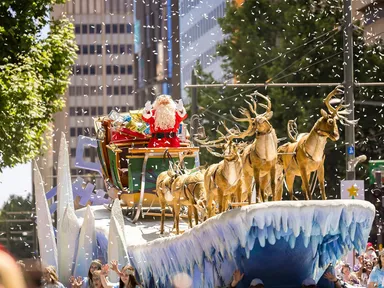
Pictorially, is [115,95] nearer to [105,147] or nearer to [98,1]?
[98,1]

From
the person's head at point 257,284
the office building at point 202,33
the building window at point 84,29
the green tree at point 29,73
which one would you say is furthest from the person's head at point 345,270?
the building window at point 84,29

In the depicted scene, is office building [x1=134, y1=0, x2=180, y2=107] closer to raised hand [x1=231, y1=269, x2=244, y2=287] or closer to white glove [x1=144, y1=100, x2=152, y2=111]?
white glove [x1=144, y1=100, x2=152, y2=111]

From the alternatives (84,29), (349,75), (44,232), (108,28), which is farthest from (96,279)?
(84,29)

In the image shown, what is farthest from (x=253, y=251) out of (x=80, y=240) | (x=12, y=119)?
(x=12, y=119)

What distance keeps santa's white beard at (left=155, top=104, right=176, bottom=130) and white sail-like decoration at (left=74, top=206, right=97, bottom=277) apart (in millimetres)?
2444

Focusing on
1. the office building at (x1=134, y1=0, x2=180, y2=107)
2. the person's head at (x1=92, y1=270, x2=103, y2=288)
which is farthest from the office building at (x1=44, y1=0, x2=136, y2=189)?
the person's head at (x1=92, y1=270, x2=103, y2=288)

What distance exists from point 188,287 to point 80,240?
→ 5490 millimetres

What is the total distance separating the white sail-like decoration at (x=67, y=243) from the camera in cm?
2311

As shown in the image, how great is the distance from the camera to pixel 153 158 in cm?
2383

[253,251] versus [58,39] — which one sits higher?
[58,39]

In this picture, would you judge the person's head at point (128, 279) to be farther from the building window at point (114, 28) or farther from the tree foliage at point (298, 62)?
the building window at point (114, 28)

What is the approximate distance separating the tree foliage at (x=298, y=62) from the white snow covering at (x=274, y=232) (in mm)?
23461

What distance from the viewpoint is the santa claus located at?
80.3 ft

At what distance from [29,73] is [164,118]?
40.0ft
